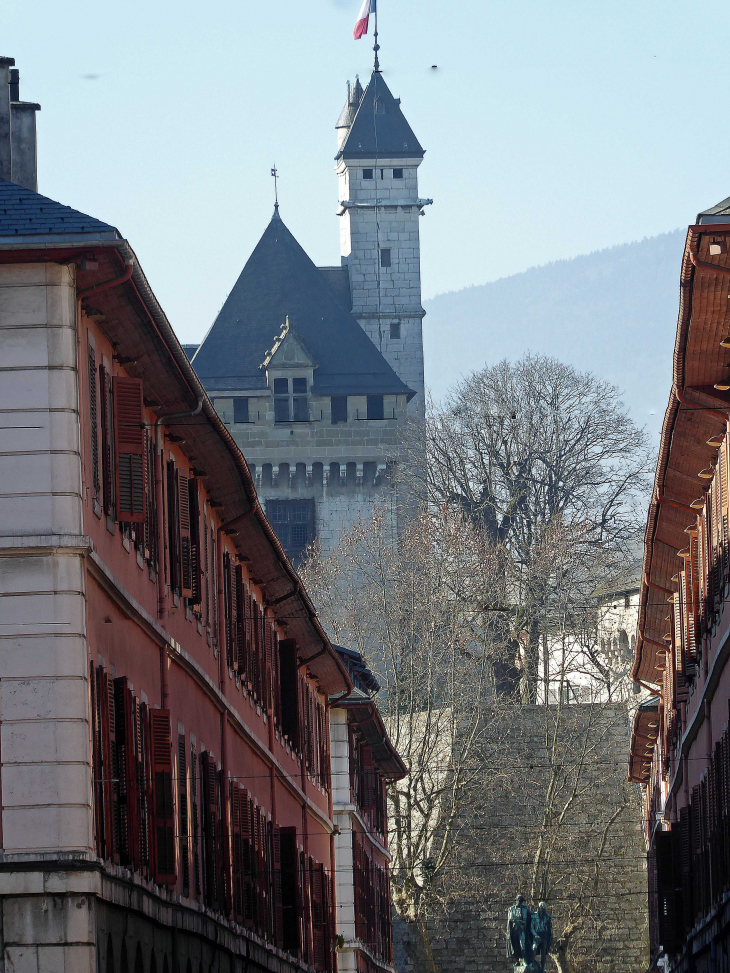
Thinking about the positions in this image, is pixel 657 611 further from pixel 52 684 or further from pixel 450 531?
pixel 450 531

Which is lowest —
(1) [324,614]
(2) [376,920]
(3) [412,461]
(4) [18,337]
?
(2) [376,920]

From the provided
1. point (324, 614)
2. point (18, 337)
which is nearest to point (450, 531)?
point (324, 614)

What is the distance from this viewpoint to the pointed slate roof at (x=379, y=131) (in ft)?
283

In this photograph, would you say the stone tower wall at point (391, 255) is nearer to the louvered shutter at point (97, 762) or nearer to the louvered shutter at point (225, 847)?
the louvered shutter at point (225, 847)

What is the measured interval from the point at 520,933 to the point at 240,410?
36183mm

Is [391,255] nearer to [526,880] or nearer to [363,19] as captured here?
[363,19]

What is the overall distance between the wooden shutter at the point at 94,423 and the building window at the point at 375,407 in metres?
67.0

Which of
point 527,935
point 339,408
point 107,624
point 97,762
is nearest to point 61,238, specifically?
point 107,624

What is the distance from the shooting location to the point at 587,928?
54.8 meters

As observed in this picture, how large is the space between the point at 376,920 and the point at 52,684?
28.1 m

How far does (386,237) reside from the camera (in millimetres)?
86875

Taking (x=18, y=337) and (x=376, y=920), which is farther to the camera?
(x=376, y=920)

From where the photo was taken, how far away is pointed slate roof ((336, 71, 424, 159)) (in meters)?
86.1

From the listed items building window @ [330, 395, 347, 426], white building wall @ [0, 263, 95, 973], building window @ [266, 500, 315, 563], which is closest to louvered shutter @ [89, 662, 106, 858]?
white building wall @ [0, 263, 95, 973]
